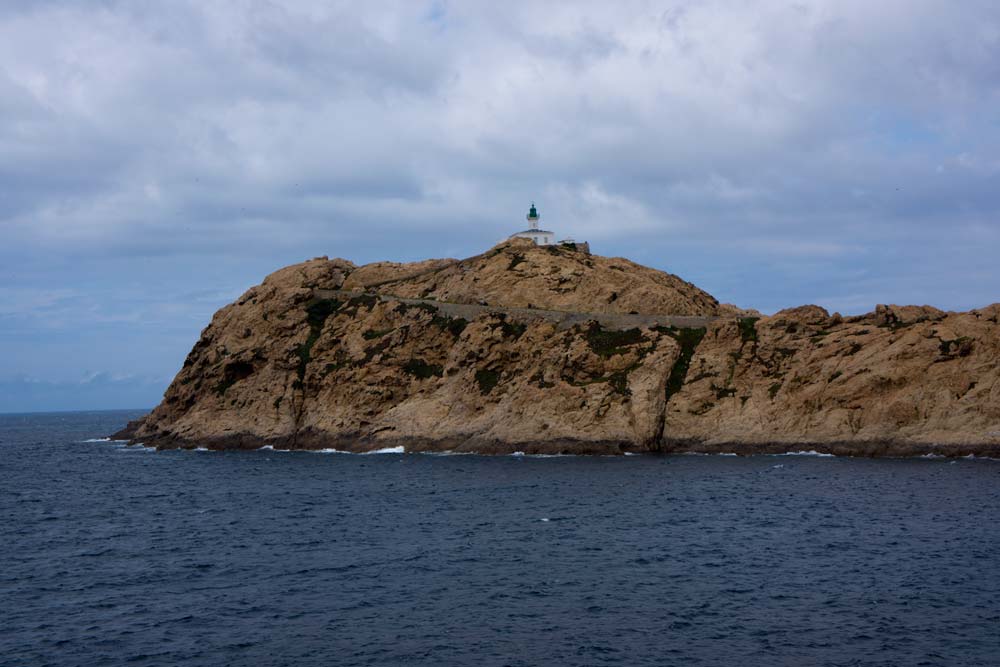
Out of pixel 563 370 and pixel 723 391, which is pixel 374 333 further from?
pixel 723 391

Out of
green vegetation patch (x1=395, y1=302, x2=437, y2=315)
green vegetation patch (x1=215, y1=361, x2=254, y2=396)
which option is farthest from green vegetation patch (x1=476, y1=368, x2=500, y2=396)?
green vegetation patch (x1=215, y1=361, x2=254, y2=396)

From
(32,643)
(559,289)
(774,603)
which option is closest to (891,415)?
(559,289)

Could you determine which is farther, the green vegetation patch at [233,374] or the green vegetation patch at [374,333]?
the green vegetation patch at [374,333]

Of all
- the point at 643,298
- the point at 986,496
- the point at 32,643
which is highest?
the point at 643,298

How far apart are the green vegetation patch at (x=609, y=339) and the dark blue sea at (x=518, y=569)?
24270mm

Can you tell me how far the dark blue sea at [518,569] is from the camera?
3053 cm

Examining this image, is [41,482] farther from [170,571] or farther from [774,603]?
[774,603]

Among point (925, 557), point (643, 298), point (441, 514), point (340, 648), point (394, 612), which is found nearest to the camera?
point (340, 648)

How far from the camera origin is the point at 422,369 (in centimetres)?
10231

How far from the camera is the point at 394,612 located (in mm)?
34562

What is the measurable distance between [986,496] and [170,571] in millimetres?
45878

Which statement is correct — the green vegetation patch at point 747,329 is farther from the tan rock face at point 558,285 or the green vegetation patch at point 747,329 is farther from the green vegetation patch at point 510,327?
the green vegetation patch at point 510,327

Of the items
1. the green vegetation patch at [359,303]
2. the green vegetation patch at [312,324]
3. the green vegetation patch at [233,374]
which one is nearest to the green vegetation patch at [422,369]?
the green vegetation patch at [312,324]

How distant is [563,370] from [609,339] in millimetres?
7307
